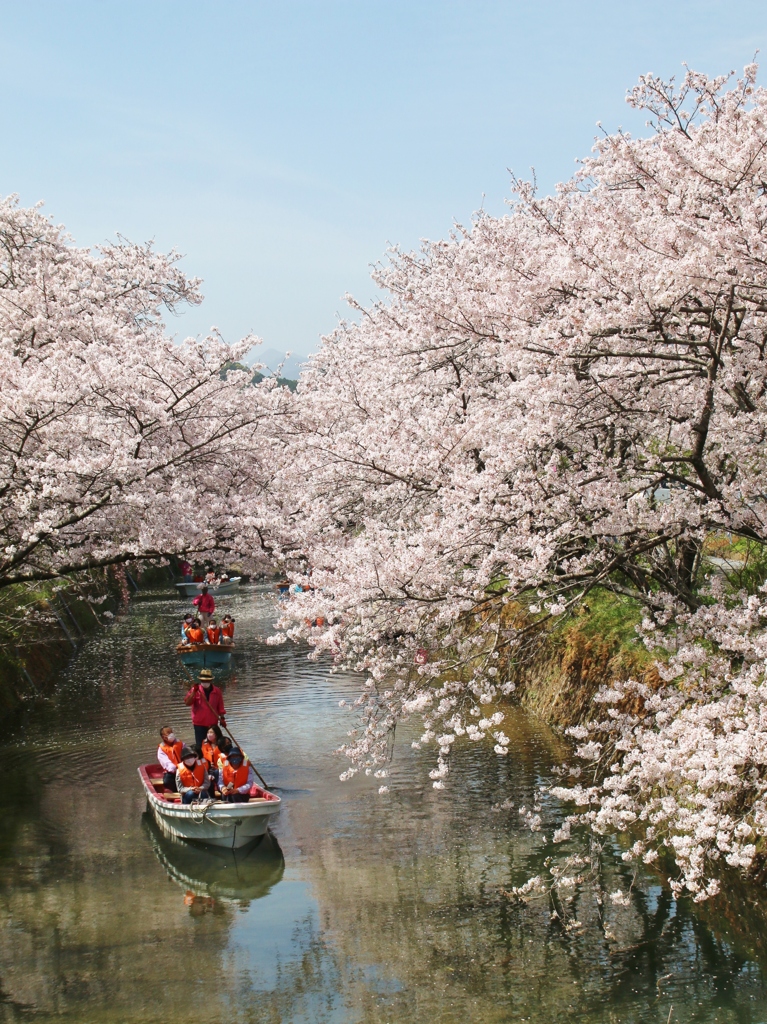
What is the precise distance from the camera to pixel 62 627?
27.8 m

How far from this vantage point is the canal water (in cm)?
819

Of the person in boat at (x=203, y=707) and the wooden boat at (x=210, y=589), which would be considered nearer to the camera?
the person in boat at (x=203, y=707)

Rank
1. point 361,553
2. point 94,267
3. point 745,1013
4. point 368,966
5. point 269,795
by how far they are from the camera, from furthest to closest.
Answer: point 94,267 < point 269,795 < point 361,553 < point 368,966 < point 745,1013

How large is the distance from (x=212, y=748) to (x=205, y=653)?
31.9 ft

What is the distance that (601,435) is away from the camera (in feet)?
35.9

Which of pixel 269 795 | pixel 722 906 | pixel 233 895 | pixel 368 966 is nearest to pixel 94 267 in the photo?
pixel 269 795

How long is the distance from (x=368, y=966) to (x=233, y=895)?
2814 millimetres

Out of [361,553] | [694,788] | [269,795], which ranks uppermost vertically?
[361,553]

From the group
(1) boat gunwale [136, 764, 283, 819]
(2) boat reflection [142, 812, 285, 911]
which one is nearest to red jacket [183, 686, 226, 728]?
(2) boat reflection [142, 812, 285, 911]

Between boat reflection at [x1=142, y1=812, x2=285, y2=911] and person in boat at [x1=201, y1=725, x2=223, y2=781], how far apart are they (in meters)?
1.23

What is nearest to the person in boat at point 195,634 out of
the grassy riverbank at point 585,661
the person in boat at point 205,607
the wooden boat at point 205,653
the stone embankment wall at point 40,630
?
the wooden boat at point 205,653

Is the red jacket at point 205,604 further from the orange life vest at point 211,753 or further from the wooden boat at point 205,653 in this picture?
the orange life vest at point 211,753

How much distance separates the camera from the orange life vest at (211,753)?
13.8m

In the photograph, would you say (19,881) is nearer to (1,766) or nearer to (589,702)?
(1,766)
